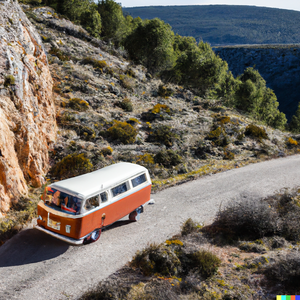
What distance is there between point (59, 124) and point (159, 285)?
46.4 ft

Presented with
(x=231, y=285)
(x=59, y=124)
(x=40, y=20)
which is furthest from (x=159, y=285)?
(x=40, y=20)

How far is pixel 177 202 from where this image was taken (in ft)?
42.7

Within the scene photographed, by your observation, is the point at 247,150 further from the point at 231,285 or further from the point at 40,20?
the point at 40,20

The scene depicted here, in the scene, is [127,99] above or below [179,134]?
above

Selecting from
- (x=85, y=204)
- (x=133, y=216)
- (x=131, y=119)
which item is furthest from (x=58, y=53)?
(x=85, y=204)

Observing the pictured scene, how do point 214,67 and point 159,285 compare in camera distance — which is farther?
point 214,67

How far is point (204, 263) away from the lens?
7586 mm

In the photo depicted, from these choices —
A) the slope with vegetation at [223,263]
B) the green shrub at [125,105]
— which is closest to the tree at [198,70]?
the green shrub at [125,105]

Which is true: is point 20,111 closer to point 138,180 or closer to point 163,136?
point 138,180

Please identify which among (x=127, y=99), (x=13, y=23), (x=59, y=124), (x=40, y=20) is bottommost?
(x=59, y=124)

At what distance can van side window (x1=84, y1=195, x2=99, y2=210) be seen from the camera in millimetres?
8630

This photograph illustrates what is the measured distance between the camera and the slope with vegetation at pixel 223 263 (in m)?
6.63

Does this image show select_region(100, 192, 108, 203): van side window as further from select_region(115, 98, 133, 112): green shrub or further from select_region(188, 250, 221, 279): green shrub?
select_region(115, 98, 133, 112): green shrub

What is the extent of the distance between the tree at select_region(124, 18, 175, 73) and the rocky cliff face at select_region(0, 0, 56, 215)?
21453mm
